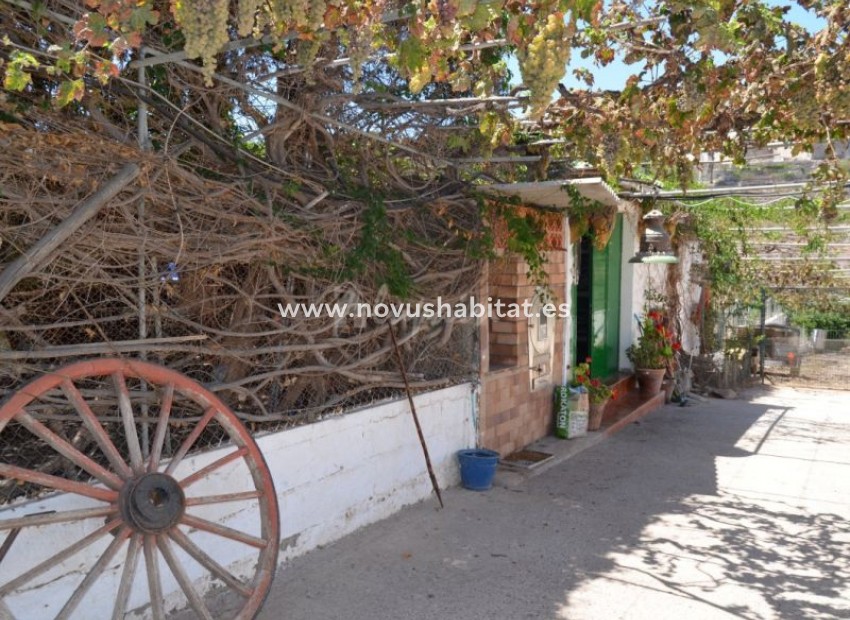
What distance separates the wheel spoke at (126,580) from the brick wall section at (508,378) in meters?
3.83

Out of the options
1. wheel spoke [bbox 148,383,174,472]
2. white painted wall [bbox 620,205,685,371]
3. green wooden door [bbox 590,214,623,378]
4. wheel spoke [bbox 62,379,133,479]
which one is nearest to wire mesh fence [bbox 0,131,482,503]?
wheel spoke [bbox 62,379,133,479]

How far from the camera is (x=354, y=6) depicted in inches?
109

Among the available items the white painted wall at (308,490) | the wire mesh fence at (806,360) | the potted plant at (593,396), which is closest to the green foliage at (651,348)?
the potted plant at (593,396)

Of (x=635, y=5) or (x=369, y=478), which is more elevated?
(x=635, y=5)

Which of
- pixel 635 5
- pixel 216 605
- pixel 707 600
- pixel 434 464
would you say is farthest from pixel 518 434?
pixel 635 5

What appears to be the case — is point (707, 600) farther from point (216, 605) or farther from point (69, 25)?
point (69, 25)

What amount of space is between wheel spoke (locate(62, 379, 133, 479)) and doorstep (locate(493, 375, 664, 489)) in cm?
374

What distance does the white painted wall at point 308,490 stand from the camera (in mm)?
3195

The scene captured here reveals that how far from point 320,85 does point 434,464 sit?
123 inches

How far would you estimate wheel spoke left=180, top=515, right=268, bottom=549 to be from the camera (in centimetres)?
328

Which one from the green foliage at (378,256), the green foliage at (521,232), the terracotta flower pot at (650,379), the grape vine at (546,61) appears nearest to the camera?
the grape vine at (546,61)

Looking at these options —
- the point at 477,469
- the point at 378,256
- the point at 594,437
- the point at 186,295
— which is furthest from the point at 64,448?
the point at 594,437

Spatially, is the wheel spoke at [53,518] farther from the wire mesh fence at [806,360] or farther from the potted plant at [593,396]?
the wire mesh fence at [806,360]

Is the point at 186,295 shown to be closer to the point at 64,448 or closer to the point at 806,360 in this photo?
the point at 64,448
